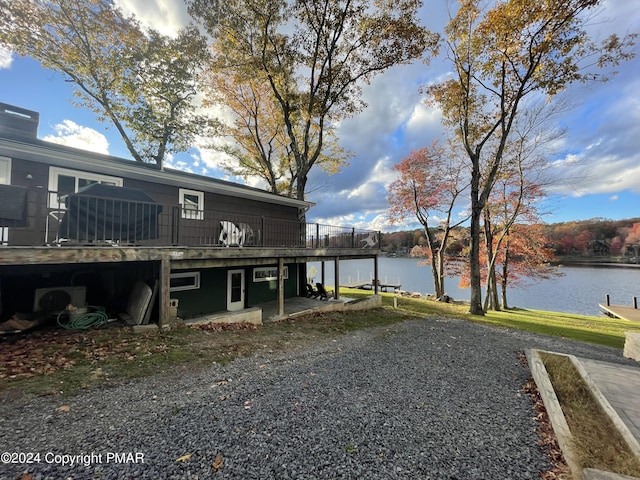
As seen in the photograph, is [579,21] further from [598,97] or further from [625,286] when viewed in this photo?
[625,286]

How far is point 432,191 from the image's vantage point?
19984 mm

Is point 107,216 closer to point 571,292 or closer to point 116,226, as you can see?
point 116,226

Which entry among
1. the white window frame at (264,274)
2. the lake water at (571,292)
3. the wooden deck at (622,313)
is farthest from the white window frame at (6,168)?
the wooden deck at (622,313)

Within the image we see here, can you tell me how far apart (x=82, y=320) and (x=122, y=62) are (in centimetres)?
1494

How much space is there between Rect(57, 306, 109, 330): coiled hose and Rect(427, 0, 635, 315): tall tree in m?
14.6

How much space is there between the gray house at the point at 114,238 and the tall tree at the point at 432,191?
1132 cm

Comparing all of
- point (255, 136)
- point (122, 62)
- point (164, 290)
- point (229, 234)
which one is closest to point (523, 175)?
point (229, 234)

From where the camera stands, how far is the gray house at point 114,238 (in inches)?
217

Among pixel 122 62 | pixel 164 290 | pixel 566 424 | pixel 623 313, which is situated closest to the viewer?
pixel 566 424

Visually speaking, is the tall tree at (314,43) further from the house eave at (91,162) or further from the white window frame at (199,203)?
the house eave at (91,162)

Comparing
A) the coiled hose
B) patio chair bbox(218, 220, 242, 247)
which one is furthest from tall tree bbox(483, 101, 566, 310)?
the coiled hose

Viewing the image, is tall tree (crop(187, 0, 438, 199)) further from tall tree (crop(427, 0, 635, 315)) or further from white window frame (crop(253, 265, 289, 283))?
white window frame (crop(253, 265, 289, 283))

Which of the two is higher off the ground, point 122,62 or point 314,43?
point 314,43

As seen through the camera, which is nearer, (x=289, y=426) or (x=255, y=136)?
(x=289, y=426)
